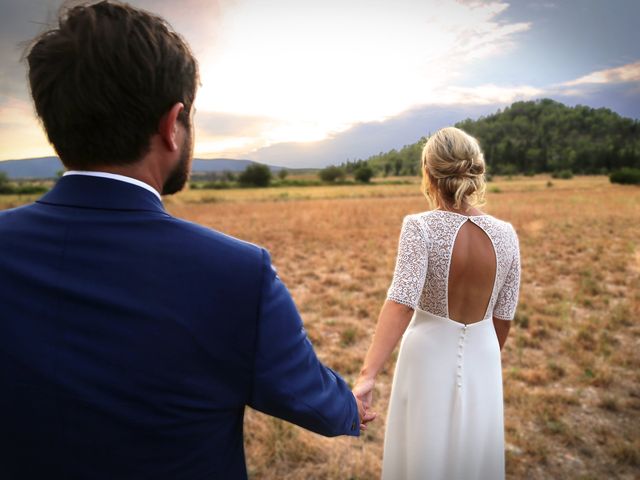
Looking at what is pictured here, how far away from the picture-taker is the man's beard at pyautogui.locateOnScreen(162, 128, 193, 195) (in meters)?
1.08

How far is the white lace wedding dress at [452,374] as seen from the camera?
7.22ft

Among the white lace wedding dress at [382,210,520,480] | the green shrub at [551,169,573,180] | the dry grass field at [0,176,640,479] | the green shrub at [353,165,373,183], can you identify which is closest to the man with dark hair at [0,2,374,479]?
the white lace wedding dress at [382,210,520,480]

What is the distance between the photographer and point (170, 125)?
0.99m

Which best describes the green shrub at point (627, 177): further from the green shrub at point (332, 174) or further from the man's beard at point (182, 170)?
the man's beard at point (182, 170)

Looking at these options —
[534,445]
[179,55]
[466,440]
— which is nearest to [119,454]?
[179,55]

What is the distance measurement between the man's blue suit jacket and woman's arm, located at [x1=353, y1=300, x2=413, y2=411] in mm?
1213

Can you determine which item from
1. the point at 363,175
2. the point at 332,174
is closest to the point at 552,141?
the point at 363,175

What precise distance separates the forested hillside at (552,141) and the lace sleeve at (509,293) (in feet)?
176

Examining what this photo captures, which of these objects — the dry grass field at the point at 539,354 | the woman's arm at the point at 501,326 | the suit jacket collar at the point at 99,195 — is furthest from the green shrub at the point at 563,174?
the suit jacket collar at the point at 99,195

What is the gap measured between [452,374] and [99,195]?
81.0 inches

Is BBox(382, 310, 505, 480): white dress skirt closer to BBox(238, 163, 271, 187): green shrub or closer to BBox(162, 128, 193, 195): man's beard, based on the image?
BBox(162, 128, 193, 195): man's beard

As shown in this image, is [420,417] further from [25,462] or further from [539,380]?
[539,380]

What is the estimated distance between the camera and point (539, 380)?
468 cm

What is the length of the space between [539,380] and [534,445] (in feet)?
4.31
